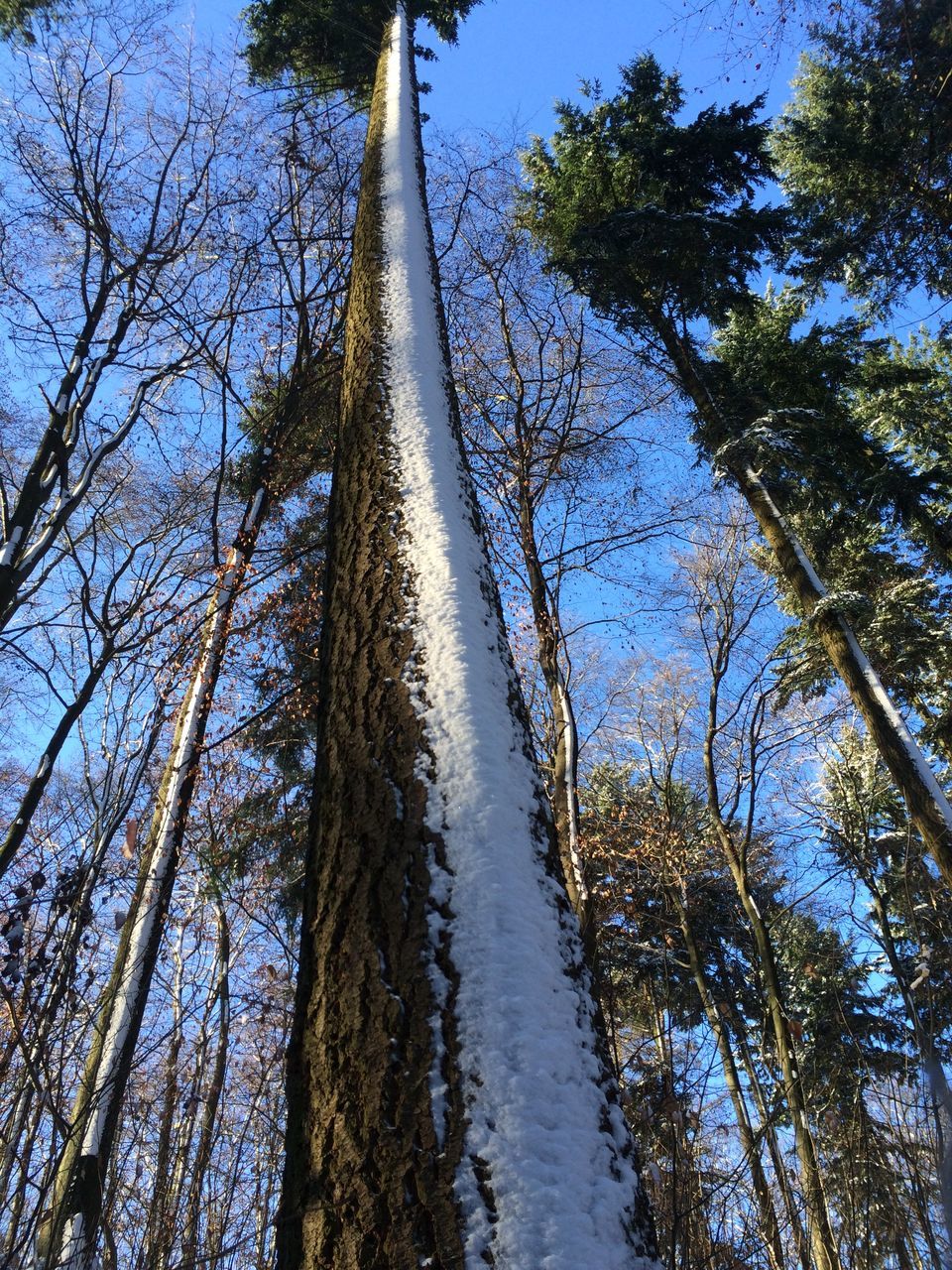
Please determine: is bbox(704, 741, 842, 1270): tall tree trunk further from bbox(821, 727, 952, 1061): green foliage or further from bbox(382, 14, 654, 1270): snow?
bbox(382, 14, 654, 1270): snow

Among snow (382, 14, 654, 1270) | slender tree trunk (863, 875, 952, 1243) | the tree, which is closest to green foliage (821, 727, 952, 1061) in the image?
slender tree trunk (863, 875, 952, 1243)

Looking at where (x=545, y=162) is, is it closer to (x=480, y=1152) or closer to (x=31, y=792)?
(x=31, y=792)

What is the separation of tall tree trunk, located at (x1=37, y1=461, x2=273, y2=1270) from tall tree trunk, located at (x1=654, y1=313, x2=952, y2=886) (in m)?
5.74

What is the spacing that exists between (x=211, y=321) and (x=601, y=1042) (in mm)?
5259

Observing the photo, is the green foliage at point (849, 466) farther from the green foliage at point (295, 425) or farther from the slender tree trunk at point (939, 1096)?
the slender tree trunk at point (939, 1096)

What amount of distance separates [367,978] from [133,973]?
2.73 meters

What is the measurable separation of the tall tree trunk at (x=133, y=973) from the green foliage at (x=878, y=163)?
989 centimetres

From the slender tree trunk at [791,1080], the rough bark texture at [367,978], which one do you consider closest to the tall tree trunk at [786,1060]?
the slender tree trunk at [791,1080]

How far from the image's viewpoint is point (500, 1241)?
99 centimetres

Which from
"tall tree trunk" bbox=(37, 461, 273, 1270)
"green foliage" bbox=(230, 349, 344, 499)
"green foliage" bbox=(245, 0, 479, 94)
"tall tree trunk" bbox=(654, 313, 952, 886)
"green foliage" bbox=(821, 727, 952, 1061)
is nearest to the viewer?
"tall tree trunk" bbox=(37, 461, 273, 1270)

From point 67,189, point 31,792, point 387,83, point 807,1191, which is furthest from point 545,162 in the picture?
point 807,1191

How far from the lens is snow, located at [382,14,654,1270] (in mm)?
1042

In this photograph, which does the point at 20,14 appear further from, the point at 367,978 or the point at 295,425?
the point at 367,978

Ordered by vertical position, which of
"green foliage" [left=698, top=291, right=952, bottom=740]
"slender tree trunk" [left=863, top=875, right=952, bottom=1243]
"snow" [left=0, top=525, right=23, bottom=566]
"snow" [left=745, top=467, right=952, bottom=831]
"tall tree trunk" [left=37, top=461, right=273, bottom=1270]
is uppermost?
"green foliage" [left=698, top=291, right=952, bottom=740]
